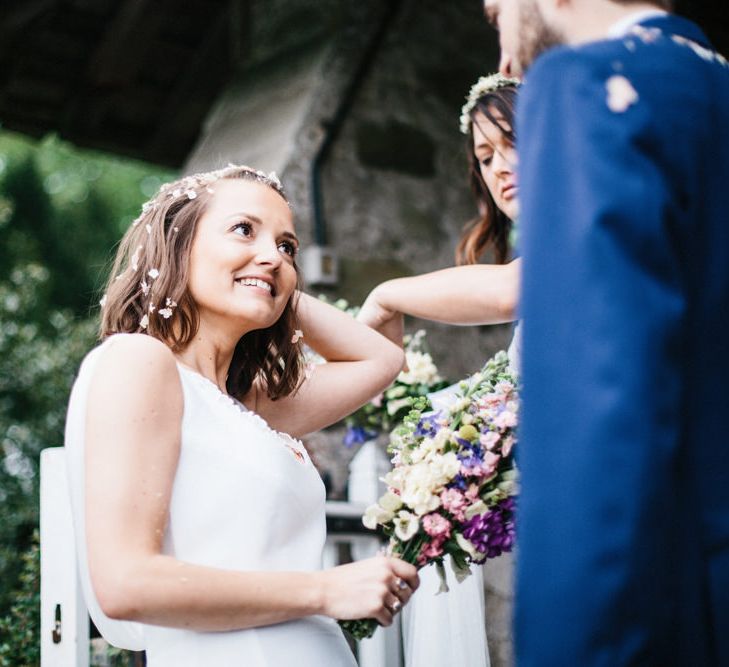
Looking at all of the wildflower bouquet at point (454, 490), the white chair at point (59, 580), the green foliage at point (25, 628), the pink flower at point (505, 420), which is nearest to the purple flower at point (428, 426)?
the wildflower bouquet at point (454, 490)

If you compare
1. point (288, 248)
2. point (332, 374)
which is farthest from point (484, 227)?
point (288, 248)

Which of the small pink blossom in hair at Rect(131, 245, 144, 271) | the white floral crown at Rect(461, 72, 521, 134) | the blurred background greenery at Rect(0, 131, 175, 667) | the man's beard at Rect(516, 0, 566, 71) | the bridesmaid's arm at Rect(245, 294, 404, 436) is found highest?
the man's beard at Rect(516, 0, 566, 71)

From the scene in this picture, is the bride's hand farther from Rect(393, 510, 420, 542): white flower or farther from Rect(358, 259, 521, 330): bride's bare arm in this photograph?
Rect(358, 259, 521, 330): bride's bare arm

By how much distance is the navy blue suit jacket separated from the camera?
3.68ft

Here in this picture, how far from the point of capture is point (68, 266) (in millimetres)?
15883

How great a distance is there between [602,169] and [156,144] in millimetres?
6710

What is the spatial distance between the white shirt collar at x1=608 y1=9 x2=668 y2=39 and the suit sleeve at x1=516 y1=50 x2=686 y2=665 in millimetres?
137

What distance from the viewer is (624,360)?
114 centimetres

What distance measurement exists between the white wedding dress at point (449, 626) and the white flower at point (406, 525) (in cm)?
70

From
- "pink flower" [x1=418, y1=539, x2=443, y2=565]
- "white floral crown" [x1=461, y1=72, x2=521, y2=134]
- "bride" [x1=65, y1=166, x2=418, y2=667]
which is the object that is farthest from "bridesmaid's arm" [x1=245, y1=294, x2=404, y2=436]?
"white floral crown" [x1=461, y1=72, x2=521, y2=134]

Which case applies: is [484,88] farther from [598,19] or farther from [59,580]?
[59,580]

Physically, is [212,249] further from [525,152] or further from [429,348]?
[429,348]

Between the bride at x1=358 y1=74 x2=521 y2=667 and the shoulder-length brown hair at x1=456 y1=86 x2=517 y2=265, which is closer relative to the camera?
the bride at x1=358 y1=74 x2=521 y2=667

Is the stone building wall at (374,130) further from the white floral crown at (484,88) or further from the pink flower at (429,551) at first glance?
the pink flower at (429,551)
